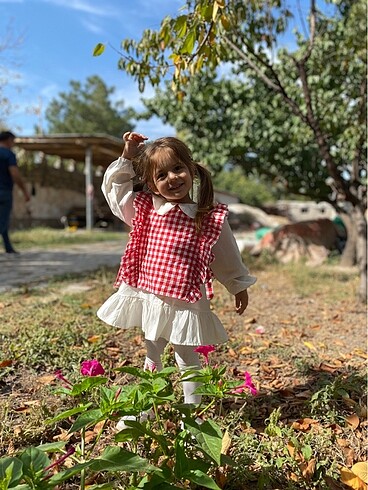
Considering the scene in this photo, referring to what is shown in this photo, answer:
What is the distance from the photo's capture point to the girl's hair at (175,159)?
186cm

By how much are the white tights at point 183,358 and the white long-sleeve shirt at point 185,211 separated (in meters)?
0.34

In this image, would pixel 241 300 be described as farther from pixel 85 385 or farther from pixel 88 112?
pixel 88 112

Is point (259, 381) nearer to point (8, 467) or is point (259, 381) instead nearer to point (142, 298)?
point (142, 298)

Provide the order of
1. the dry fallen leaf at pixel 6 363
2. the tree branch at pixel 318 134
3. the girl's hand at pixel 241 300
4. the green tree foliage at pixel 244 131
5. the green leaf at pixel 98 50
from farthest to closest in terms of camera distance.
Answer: the green tree foliage at pixel 244 131
the tree branch at pixel 318 134
the green leaf at pixel 98 50
the dry fallen leaf at pixel 6 363
the girl's hand at pixel 241 300

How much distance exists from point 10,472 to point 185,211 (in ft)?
3.83

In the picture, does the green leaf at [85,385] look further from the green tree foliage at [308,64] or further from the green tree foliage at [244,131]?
the green tree foliage at [244,131]

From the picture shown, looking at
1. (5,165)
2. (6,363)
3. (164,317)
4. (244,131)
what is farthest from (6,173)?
(164,317)

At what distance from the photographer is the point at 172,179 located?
1845 millimetres

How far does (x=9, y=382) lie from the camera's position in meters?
2.27

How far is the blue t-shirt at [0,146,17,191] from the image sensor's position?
20.9ft

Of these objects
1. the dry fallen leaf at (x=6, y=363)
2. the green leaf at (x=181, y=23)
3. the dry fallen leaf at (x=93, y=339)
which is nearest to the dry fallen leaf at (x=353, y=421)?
the dry fallen leaf at (x=93, y=339)

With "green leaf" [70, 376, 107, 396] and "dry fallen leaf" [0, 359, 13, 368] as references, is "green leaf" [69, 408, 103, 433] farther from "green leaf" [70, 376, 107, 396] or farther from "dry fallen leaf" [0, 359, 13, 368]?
"dry fallen leaf" [0, 359, 13, 368]

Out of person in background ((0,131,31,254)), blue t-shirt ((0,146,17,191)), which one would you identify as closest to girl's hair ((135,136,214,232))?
person in background ((0,131,31,254))

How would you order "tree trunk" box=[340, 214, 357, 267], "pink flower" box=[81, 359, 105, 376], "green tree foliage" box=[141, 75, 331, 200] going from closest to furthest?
"pink flower" box=[81, 359, 105, 376] < "green tree foliage" box=[141, 75, 331, 200] < "tree trunk" box=[340, 214, 357, 267]
